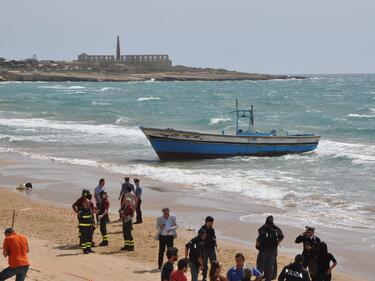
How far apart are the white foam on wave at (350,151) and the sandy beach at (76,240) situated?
1211 centimetres

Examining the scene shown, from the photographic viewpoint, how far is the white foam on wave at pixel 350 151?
3110cm

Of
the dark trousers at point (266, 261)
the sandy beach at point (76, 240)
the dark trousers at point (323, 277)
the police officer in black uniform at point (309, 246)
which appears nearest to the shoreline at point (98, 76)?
the sandy beach at point (76, 240)

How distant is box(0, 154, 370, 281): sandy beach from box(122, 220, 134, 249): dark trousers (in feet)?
0.74

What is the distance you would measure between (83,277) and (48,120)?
45524 mm

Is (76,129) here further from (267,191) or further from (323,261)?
(323,261)

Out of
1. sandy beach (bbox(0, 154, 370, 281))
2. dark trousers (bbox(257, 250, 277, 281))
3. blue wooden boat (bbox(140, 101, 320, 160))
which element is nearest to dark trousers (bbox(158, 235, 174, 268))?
sandy beach (bbox(0, 154, 370, 281))

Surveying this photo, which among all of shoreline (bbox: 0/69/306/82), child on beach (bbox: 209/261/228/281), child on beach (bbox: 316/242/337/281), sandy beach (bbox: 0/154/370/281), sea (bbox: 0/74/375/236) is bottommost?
sandy beach (bbox: 0/154/370/281)

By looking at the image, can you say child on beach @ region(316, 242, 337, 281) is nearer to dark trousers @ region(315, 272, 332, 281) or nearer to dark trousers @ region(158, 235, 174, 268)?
dark trousers @ region(315, 272, 332, 281)

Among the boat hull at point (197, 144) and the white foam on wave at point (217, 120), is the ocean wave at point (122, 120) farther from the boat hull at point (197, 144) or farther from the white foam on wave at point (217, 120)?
the boat hull at point (197, 144)

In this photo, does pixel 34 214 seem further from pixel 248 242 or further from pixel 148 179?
pixel 148 179

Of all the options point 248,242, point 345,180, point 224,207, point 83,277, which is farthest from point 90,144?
point 83,277

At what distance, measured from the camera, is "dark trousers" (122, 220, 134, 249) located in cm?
1355

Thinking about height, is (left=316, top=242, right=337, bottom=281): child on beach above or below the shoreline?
below

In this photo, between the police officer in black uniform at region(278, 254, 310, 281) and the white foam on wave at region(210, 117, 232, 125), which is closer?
the police officer in black uniform at region(278, 254, 310, 281)
